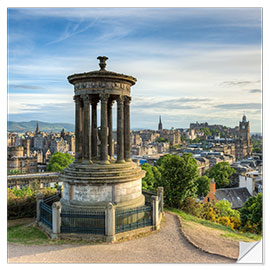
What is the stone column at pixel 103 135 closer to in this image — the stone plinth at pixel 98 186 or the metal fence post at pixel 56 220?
the stone plinth at pixel 98 186

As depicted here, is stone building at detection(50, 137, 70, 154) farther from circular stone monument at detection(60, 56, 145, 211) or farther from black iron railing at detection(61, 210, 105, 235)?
black iron railing at detection(61, 210, 105, 235)

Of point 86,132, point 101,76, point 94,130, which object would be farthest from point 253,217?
point 101,76

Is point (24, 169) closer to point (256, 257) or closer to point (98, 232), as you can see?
point (98, 232)

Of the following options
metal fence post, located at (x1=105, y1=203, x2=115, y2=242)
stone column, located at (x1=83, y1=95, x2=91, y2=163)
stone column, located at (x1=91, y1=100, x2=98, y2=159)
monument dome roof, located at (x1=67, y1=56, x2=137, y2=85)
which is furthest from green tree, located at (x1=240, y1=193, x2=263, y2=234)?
monument dome roof, located at (x1=67, y1=56, x2=137, y2=85)

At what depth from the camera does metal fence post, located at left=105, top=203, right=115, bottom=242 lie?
14.5m

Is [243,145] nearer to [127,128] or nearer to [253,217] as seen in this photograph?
[253,217]

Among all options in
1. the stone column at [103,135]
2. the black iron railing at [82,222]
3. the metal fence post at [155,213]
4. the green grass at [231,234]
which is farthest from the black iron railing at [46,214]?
the green grass at [231,234]

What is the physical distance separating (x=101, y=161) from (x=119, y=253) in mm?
5751

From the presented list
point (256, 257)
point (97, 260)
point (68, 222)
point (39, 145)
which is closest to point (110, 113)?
point (68, 222)

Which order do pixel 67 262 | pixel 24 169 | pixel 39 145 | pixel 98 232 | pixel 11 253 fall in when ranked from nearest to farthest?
pixel 67 262 < pixel 11 253 < pixel 98 232 < pixel 24 169 < pixel 39 145

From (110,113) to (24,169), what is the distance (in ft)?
199

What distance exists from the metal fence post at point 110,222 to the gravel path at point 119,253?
478 millimetres

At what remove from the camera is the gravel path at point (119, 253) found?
1255 cm

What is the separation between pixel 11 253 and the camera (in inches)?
521
